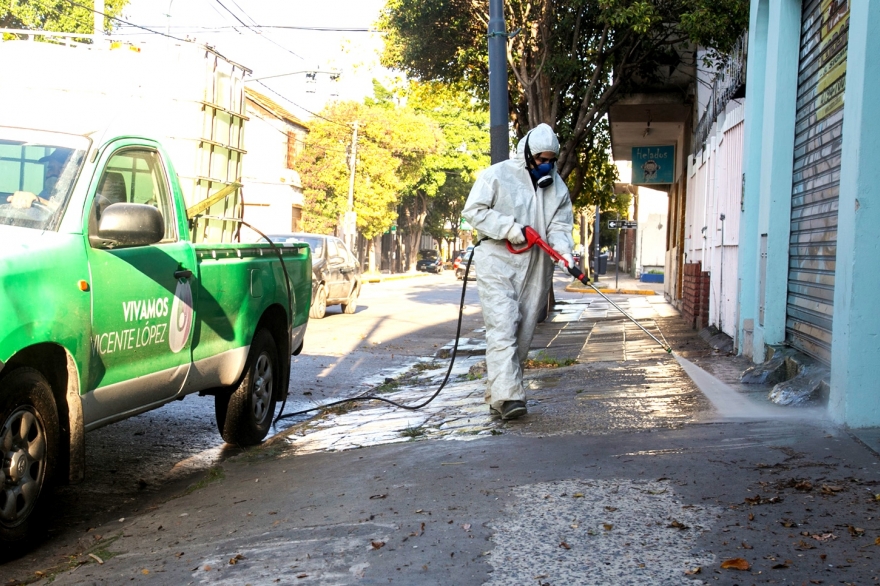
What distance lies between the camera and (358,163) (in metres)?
48.3

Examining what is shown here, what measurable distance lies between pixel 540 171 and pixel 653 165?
1717 centimetres

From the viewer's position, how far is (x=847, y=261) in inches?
Result: 211

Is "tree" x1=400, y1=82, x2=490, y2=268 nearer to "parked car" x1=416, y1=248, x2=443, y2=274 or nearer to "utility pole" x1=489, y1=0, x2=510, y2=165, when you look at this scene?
"parked car" x1=416, y1=248, x2=443, y2=274

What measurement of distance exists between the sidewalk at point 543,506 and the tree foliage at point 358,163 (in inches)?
1641

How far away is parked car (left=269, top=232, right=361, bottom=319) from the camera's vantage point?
18297mm

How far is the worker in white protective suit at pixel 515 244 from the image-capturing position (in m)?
6.54

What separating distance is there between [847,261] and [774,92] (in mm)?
2947

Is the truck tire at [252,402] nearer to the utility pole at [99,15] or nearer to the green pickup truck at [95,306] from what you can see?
the green pickup truck at [95,306]

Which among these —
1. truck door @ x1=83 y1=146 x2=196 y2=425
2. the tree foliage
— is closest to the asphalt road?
truck door @ x1=83 y1=146 x2=196 y2=425

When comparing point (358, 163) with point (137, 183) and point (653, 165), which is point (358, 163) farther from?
point (137, 183)

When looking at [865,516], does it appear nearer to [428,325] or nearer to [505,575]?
[505,575]

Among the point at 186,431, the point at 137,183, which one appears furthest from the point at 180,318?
the point at 186,431

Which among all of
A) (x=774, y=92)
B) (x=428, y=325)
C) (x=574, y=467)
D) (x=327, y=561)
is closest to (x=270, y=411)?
(x=574, y=467)

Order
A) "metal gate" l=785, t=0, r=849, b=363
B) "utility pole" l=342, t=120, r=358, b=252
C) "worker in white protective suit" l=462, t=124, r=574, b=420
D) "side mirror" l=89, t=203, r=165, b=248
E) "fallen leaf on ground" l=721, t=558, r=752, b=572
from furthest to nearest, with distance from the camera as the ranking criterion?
"utility pole" l=342, t=120, r=358, b=252 → "worker in white protective suit" l=462, t=124, r=574, b=420 → "metal gate" l=785, t=0, r=849, b=363 → "side mirror" l=89, t=203, r=165, b=248 → "fallen leaf on ground" l=721, t=558, r=752, b=572
